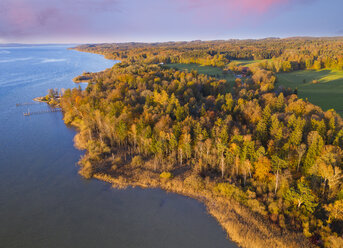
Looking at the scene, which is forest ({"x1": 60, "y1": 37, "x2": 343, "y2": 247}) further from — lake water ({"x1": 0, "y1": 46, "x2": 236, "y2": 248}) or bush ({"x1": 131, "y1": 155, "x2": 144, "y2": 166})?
lake water ({"x1": 0, "y1": 46, "x2": 236, "y2": 248})

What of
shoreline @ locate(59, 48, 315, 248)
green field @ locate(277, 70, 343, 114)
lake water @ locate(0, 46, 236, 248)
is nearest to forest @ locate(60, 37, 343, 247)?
shoreline @ locate(59, 48, 315, 248)

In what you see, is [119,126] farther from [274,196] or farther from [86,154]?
[274,196]

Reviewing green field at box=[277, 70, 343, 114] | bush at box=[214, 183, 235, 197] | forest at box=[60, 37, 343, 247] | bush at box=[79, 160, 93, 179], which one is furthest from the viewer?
green field at box=[277, 70, 343, 114]

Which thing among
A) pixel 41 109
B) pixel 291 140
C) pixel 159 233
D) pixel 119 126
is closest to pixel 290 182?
pixel 291 140

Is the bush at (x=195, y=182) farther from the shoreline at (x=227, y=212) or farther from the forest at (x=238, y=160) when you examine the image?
the shoreline at (x=227, y=212)

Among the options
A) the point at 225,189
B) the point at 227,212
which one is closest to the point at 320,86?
the point at 225,189

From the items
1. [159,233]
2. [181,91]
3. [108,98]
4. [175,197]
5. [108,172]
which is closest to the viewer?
[159,233]

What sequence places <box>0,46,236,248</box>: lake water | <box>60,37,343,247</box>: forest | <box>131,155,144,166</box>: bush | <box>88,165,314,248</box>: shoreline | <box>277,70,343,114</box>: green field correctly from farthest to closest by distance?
1. <box>277,70,343,114</box>: green field
2. <box>131,155,144,166</box>: bush
3. <box>0,46,236,248</box>: lake water
4. <box>60,37,343,247</box>: forest
5. <box>88,165,314,248</box>: shoreline

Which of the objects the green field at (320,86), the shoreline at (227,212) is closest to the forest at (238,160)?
the shoreline at (227,212)
